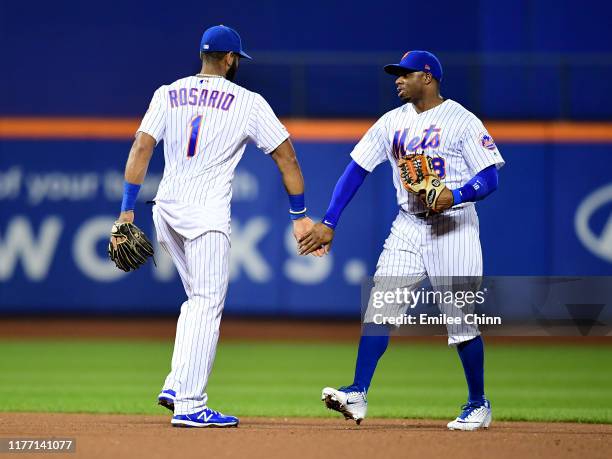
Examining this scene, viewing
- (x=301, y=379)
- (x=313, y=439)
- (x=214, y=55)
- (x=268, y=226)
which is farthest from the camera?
(x=268, y=226)

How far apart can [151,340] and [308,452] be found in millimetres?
8017

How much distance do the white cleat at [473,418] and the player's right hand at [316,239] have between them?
110cm

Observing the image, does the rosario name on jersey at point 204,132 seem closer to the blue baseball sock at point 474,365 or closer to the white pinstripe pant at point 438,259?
the white pinstripe pant at point 438,259

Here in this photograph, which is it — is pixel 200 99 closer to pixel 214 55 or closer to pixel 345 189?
pixel 214 55

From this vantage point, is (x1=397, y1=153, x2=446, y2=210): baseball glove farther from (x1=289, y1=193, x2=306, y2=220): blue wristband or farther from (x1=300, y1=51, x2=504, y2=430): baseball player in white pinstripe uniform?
(x1=289, y1=193, x2=306, y2=220): blue wristband

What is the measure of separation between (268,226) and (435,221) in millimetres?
7900

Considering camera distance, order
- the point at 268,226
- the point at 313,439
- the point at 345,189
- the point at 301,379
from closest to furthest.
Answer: the point at 313,439, the point at 345,189, the point at 301,379, the point at 268,226

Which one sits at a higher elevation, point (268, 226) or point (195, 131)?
point (268, 226)

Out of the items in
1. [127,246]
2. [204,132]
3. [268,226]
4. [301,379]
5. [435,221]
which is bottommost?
[301,379]

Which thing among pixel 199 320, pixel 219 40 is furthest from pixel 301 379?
pixel 219 40

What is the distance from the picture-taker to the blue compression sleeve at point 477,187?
6.17m

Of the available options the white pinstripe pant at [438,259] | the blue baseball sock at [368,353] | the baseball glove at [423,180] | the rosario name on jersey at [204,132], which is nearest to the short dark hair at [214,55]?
the rosario name on jersey at [204,132]

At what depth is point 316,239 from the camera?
20.7ft

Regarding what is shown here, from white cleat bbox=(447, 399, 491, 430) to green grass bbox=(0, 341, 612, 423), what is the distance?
1.02m
